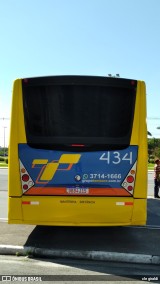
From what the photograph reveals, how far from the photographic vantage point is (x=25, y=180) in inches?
296

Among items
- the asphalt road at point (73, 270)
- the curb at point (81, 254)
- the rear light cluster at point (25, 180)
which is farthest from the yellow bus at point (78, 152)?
the asphalt road at point (73, 270)

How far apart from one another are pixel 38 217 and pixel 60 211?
0.44 meters

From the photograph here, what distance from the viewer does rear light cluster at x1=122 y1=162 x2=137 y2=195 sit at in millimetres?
7484

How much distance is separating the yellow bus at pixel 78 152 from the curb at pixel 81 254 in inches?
19.9

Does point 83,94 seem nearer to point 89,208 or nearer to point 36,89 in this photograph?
point 36,89

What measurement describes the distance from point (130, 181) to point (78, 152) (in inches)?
44.9

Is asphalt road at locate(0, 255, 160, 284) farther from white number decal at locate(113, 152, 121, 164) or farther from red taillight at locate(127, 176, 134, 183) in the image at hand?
white number decal at locate(113, 152, 121, 164)

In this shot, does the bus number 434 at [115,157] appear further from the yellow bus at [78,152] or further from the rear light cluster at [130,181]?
the rear light cluster at [130,181]

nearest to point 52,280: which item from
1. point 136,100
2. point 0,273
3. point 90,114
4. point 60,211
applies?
point 0,273

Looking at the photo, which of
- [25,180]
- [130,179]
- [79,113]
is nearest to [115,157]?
[130,179]

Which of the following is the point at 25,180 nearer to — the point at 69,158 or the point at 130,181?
the point at 69,158

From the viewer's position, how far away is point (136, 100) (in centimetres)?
760

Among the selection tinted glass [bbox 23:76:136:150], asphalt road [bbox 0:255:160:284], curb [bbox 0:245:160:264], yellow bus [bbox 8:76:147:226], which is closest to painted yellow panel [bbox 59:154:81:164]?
yellow bus [bbox 8:76:147:226]

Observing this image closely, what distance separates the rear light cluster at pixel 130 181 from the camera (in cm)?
748
